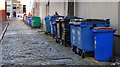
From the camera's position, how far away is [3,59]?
7.34 m

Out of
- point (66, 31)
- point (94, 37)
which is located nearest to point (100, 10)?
point (66, 31)

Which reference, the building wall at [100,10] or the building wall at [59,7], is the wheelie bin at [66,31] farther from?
the building wall at [59,7]

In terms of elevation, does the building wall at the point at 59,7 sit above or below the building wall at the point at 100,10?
above

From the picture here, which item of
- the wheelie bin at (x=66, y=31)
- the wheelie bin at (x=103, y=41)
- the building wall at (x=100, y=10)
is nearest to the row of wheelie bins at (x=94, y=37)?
the wheelie bin at (x=103, y=41)

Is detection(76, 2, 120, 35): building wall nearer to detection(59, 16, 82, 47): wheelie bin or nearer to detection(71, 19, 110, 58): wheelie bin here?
detection(71, 19, 110, 58): wheelie bin

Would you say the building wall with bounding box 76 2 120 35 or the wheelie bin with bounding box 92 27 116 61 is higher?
the building wall with bounding box 76 2 120 35

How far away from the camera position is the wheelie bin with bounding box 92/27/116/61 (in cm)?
691

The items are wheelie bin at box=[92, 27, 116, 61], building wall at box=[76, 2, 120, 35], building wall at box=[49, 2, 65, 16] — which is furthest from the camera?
building wall at box=[49, 2, 65, 16]

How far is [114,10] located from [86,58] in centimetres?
206

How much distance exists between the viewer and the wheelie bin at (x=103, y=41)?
691 cm

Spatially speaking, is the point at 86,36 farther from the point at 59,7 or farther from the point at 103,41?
the point at 59,7

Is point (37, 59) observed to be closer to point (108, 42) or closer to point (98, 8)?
point (108, 42)

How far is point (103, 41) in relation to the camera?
273 inches

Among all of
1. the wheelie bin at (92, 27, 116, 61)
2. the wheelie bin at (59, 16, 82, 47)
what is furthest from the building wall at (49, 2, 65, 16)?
the wheelie bin at (92, 27, 116, 61)
